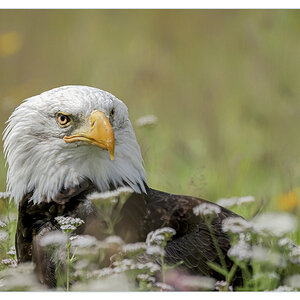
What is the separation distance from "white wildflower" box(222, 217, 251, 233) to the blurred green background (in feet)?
3.53

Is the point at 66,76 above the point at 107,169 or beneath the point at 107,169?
above

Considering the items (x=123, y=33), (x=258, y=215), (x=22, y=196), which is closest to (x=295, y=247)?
(x=258, y=215)

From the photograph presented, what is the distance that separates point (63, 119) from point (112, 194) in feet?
1.52

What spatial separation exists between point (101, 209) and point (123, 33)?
1894 millimetres

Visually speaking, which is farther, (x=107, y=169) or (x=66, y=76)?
(x=66, y=76)

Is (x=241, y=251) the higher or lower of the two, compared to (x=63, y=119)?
lower

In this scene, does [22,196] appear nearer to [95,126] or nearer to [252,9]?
[95,126]

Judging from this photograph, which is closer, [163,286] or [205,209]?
[163,286]

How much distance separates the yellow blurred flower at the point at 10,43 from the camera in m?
5.45

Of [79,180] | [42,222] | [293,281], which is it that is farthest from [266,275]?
[42,222]

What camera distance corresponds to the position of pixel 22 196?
14.8 ft

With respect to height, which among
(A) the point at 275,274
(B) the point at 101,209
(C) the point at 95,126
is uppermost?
(C) the point at 95,126

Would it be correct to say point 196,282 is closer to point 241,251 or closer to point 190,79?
point 241,251

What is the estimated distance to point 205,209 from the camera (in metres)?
4.25
